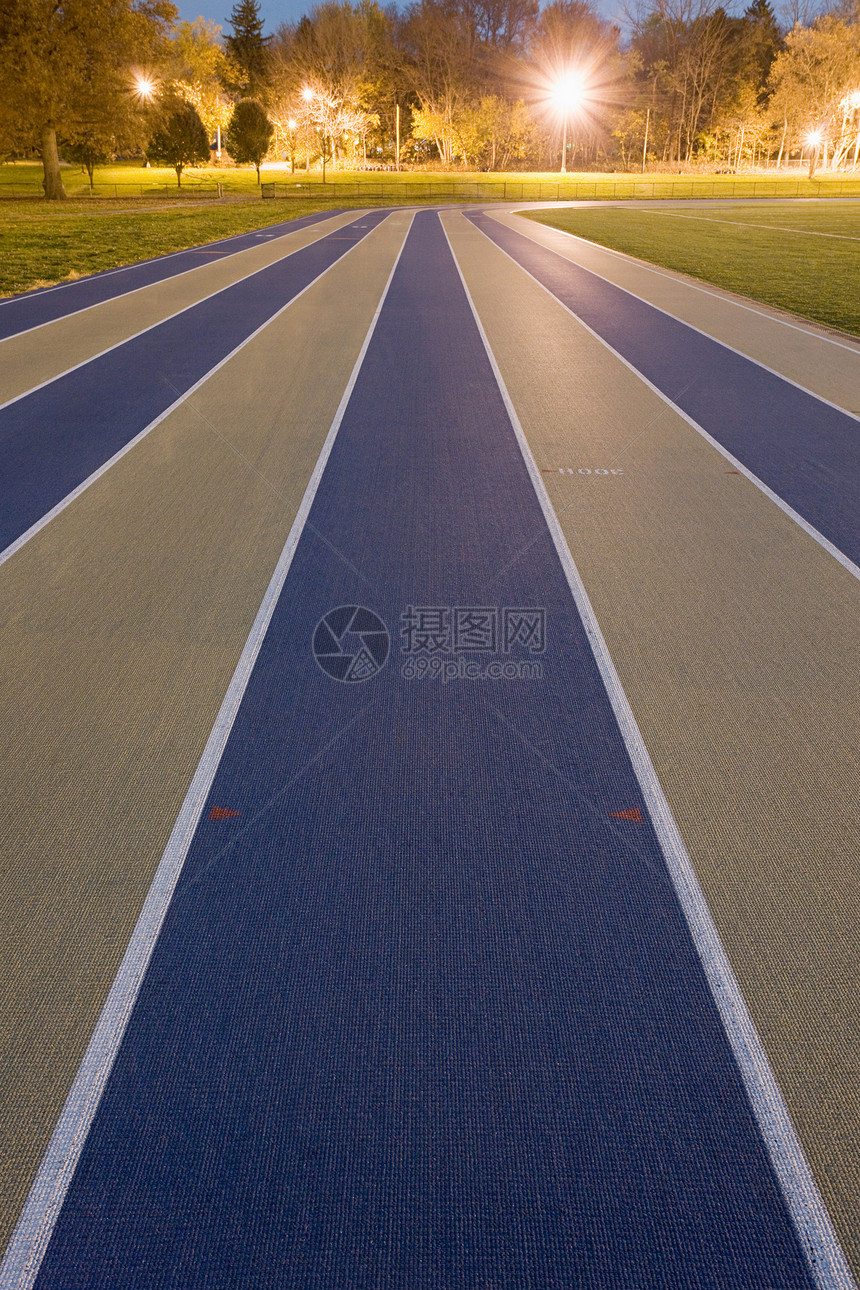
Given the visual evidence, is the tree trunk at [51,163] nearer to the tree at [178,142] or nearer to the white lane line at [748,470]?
the tree at [178,142]

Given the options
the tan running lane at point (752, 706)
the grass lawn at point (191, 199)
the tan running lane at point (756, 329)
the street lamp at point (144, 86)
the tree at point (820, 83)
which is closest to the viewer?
the tan running lane at point (752, 706)

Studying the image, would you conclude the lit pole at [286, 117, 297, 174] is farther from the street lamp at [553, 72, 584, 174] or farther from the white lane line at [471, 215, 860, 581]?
the white lane line at [471, 215, 860, 581]

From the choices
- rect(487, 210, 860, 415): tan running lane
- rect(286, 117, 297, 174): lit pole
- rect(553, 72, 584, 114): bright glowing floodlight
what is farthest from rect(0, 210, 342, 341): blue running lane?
rect(553, 72, 584, 114): bright glowing floodlight

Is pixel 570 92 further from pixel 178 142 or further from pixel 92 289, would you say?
pixel 92 289

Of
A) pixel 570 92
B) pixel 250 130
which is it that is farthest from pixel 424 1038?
pixel 570 92

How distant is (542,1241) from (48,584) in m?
4.33

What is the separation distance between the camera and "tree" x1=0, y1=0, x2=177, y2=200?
29.6 meters

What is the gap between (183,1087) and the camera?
90.5 inches

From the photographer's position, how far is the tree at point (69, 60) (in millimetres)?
29562

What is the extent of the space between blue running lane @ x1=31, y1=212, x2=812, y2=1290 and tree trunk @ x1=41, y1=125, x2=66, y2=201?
125ft

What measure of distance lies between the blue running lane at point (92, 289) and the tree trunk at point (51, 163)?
17.8m

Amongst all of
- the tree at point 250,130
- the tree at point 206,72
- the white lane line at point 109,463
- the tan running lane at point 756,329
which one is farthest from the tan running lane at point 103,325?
the tree at point 206,72

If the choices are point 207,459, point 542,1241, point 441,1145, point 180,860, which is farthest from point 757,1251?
point 207,459

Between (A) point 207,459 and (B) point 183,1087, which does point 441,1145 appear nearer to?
(B) point 183,1087
